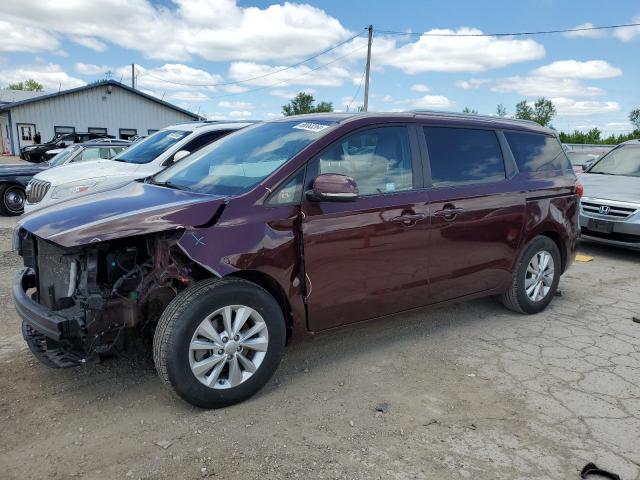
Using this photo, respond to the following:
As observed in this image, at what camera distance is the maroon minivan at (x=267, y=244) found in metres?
2.97

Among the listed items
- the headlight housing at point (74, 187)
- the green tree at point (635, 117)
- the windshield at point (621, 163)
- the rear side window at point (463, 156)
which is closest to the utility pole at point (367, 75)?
the windshield at point (621, 163)

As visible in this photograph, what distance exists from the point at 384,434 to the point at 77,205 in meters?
2.34

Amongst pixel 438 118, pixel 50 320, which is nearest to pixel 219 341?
pixel 50 320

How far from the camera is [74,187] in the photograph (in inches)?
293

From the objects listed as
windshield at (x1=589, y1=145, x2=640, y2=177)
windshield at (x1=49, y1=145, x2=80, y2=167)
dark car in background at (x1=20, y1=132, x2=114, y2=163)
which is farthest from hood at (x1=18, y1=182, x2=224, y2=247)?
dark car in background at (x1=20, y1=132, x2=114, y2=163)

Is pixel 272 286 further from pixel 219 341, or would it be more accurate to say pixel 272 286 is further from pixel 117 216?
pixel 117 216

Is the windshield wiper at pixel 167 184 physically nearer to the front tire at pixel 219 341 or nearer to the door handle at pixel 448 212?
the front tire at pixel 219 341

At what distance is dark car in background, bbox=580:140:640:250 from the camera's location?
7367 millimetres

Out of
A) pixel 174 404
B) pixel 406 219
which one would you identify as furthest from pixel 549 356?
pixel 174 404

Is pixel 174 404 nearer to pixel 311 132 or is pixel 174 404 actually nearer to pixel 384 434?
pixel 384 434

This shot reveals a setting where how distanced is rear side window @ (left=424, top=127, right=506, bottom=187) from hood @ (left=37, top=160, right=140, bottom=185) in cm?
474

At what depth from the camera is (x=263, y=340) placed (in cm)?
321

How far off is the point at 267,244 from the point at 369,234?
775mm

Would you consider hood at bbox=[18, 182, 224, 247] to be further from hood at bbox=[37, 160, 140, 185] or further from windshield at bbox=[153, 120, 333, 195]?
hood at bbox=[37, 160, 140, 185]
